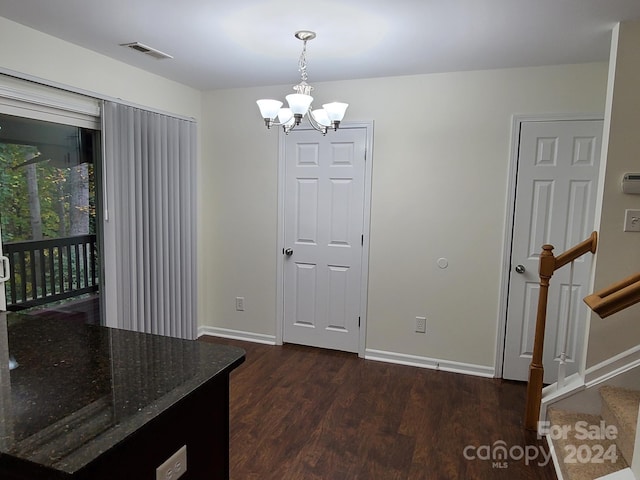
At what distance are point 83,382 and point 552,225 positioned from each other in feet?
10.4

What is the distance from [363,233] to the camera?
3.64 m

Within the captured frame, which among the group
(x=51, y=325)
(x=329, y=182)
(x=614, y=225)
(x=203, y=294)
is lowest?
(x=203, y=294)

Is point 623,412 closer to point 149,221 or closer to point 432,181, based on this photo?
point 432,181

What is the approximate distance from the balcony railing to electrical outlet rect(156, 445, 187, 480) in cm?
213

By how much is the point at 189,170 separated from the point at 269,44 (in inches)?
58.6

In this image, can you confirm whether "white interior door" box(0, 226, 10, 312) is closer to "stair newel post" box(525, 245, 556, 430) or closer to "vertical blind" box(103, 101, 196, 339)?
"vertical blind" box(103, 101, 196, 339)

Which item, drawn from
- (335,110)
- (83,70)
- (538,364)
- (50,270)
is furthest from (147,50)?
(538,364)

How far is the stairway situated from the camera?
6.66 ft

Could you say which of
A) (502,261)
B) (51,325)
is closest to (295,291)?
(502,261)

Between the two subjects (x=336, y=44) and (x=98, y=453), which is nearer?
(x=98, y=453)

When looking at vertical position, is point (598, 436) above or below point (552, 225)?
below

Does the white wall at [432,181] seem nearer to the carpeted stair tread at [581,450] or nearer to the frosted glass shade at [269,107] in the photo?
the carpeted stair tread at [581,450]

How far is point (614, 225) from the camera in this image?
2.37 m

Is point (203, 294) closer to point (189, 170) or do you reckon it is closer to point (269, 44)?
point (189, 170)
